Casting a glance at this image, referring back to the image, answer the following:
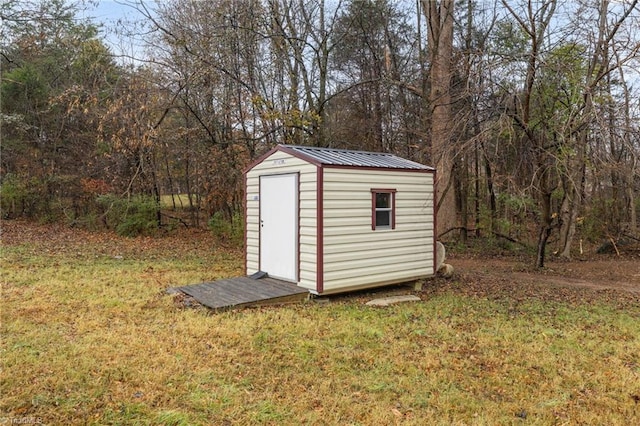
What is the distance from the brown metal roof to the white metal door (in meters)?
0.48

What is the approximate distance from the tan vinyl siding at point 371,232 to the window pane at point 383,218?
0.45 ft

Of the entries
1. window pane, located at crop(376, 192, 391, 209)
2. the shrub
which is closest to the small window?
window pane, located at crop(376, 192, 391, 209)

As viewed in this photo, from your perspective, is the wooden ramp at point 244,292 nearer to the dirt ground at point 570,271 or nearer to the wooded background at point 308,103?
the wooded background at point 308,103

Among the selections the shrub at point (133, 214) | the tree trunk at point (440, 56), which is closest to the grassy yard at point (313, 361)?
the tree trunk at point (440, 56)

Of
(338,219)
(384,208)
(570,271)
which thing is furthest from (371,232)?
(570,271)

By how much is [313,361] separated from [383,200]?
3726 millimetres

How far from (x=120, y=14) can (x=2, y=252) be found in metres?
6.34

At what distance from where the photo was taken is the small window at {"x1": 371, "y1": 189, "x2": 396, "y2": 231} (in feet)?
23.0

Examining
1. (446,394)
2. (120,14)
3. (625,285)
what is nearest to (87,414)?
(446,394)

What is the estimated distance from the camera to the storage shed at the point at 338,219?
6430 mm

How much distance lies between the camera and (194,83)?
37.9 ft

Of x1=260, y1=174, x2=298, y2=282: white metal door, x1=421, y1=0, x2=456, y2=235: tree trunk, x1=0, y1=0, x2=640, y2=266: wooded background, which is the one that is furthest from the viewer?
x1=421, y1=0, x2=456, y2=235: tree trunk

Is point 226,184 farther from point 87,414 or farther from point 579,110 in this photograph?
point 87,414

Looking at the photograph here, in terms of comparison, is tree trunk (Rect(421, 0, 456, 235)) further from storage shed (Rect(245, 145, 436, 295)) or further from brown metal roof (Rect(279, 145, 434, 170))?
storage shed (Rect(245, 145, 436, 295))
